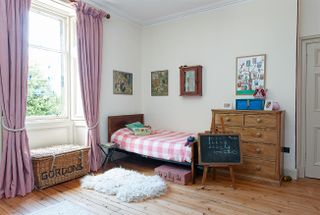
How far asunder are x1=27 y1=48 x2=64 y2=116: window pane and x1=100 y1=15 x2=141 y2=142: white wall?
71 centimetres

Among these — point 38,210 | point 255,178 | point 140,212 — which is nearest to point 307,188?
point 255,178

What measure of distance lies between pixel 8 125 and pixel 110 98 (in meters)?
1.80

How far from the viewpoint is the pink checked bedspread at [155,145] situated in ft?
10.5

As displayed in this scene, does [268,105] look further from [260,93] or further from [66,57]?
[66,57]

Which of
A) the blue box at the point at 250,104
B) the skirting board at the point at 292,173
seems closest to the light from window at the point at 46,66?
the blue box at the point at 250,104

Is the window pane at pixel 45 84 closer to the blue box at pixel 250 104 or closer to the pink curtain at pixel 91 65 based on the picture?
the pink curtain at pixel 91 65

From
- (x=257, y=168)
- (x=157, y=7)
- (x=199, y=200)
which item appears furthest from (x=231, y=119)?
(x=157, y=7)

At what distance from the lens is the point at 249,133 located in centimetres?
318

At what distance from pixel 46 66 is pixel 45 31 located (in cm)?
55

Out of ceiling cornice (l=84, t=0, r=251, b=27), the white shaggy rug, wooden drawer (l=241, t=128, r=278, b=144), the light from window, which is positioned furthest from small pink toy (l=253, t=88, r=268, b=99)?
the light from window

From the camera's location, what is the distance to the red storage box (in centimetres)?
304

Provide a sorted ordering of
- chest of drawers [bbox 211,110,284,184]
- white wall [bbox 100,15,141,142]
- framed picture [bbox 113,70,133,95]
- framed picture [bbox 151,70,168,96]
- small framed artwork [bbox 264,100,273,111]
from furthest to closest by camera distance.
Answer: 1. framed picture [bbox 151,70,168,96]
2. framed picture [bbox 113,70,133,95]
3. white wall [bbox 100,15,141,142]
4. small framed artwork [bbox 264,100,273,111]
5. chest of drawers [bbox 211,110,284,184]

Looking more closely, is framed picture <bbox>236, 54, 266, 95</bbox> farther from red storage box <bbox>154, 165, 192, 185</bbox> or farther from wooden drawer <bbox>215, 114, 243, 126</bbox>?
red storage box <bbox>154, 165, 192, 185</bbox>

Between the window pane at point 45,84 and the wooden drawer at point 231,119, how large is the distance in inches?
102
